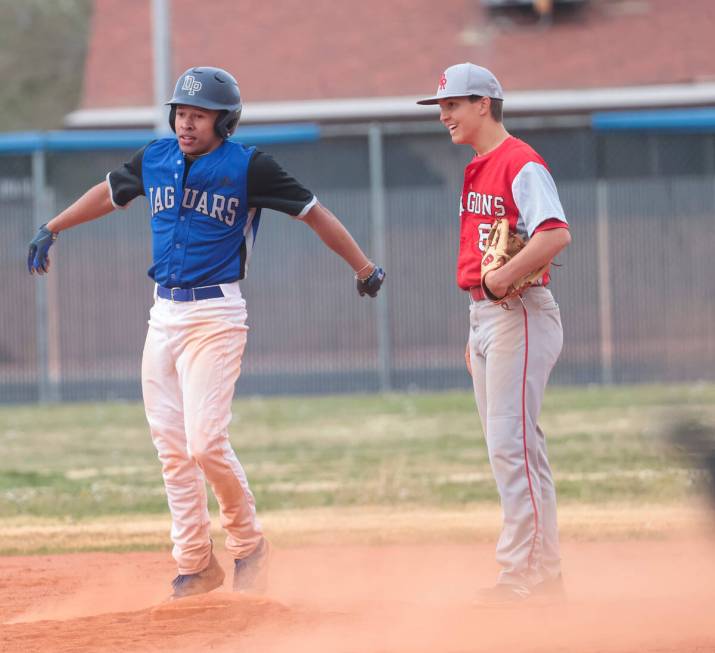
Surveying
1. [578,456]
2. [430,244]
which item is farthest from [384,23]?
[578,456]

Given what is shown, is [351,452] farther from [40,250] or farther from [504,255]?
[504,255]

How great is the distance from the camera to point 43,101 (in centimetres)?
3638

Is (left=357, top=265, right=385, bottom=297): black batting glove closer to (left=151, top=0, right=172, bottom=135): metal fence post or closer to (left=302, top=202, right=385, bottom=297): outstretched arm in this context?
(left=302, top=202, right=385, bottom=297): outstretched arm

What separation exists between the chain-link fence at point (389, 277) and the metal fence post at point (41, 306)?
2 centimetres

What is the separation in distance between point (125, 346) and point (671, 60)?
10.6 metres

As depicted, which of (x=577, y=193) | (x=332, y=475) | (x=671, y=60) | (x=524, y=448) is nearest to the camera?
(x=524, y=448)

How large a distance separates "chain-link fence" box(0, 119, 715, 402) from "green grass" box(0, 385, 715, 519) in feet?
1.70

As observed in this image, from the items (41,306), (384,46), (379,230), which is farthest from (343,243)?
(384,46)

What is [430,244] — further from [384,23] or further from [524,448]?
[524,448]

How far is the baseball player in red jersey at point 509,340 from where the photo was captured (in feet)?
18.3

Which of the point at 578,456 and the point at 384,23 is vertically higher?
the point at 384,23

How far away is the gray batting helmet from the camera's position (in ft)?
18.5

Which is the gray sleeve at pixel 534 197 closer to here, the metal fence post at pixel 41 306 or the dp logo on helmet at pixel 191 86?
the dp logo on helmet at pixel 191 86

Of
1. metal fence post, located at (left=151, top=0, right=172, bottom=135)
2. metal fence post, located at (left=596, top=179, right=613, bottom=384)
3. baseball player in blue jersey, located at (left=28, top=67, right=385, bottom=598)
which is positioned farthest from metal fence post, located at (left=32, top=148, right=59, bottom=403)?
baseball player in blue jersey, located at (left=28, top=67, right=385, bottom=598)
